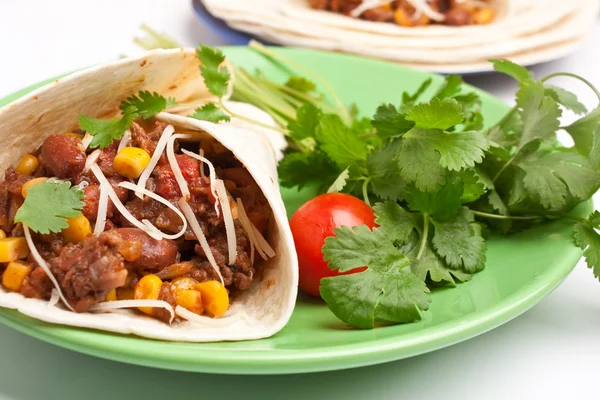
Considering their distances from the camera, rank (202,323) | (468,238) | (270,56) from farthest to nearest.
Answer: (270,56)
(468,238)
(202,323)

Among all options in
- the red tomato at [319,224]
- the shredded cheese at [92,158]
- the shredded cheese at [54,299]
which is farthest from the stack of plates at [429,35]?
the shredded cheese at [54,299]

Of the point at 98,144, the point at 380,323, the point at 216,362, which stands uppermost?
→ the point at 98,144

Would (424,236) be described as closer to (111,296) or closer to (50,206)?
(111,296)

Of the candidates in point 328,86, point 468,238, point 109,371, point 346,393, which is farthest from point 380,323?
point 328,86

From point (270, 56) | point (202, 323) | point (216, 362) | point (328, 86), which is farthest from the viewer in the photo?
point (270, 56)

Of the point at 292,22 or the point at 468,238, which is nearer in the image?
the point at 468,238

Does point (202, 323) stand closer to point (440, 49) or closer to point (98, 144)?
point (98, 144)

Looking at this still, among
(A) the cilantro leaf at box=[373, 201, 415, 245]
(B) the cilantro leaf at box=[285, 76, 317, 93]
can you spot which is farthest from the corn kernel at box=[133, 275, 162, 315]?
(B) the cilantro leaf at box=[285, 76, 317, 93]
